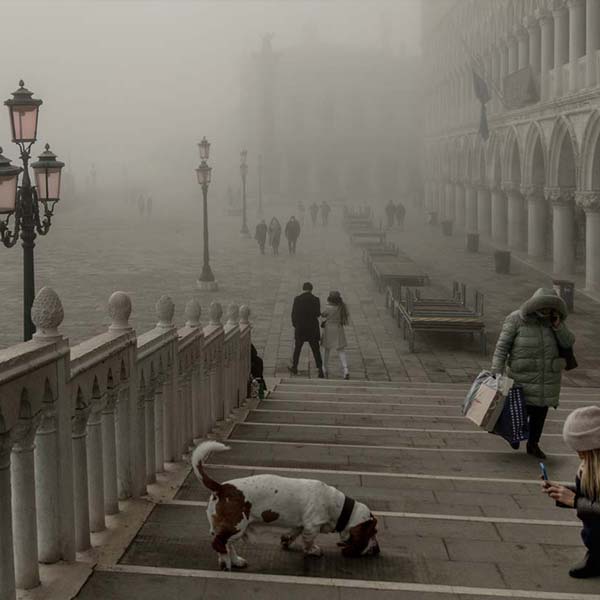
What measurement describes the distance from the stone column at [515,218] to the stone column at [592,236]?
1004 cm

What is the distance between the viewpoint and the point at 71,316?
1766 centimetres

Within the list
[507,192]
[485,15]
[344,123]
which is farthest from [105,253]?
[344,123]

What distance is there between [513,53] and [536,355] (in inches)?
1054

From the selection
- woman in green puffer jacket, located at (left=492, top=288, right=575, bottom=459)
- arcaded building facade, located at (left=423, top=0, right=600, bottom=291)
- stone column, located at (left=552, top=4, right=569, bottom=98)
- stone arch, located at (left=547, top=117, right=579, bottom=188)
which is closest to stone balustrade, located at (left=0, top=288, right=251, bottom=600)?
woman in green puffer jacket, located at (left=492, top=288, right=575, bottom=459)

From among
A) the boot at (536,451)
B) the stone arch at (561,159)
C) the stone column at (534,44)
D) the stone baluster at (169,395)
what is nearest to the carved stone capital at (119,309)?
the stone baluster at (169,395)

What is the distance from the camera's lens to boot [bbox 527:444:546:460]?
20.5 ft

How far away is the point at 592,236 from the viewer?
68.7 ft

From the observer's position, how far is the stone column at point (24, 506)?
10.6 ft

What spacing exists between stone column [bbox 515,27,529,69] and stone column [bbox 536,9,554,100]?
2614mm

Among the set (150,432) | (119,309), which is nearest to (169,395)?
(150,432)

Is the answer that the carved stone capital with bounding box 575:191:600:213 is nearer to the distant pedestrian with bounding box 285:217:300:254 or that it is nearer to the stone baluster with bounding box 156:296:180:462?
the distant pedestrian with bounding box 285:217:300:254

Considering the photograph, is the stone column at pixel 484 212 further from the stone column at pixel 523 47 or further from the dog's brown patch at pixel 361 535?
the dog's brown patch at pixel 361 535

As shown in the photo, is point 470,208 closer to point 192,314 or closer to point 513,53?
point 513,53

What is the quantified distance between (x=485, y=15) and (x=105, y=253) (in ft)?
60.0
